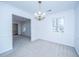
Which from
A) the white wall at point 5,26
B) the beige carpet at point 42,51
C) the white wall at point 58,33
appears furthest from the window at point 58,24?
the white wall at point 5,26

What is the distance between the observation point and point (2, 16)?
2.65 m

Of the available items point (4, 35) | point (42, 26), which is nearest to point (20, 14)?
point (4, 35)

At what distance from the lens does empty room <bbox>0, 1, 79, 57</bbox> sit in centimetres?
265

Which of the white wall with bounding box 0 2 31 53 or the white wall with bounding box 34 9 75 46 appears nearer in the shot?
the white wall with bounding box 0 2 31 53

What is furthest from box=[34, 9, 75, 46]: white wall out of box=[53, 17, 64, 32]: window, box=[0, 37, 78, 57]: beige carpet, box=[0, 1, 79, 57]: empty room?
box=[0, 37, 78, 57]: beige carpet

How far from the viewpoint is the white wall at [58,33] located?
145 inches

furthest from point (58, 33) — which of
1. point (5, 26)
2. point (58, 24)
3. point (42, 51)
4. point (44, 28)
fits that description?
point (5, 26)

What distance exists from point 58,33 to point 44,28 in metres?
1.26

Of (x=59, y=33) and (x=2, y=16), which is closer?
(x=2, y=16)

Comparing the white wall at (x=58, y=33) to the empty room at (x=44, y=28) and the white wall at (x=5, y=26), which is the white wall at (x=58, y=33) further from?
the white wall at (x=5, y=26)

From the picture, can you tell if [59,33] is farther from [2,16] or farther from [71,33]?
[2,16]

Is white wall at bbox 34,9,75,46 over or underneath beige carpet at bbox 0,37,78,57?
over

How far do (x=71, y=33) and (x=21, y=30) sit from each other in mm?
6595

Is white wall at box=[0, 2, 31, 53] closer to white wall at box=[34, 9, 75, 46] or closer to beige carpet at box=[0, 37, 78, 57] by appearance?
beige carpet at box=[0, 37, 78, 57]
